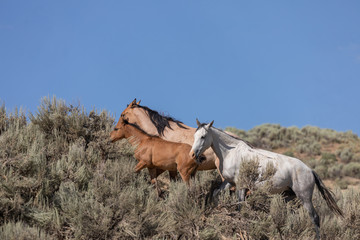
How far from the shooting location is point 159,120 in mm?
12438

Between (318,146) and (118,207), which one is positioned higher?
(318,146)

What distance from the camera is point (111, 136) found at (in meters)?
12.1

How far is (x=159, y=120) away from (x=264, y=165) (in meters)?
3.94

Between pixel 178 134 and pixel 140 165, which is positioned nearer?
pixel 140 165

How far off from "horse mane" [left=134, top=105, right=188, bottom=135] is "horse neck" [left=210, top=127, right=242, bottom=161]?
2507 mm

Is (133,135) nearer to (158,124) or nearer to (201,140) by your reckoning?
(158,124)

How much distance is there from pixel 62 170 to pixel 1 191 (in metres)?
1.55

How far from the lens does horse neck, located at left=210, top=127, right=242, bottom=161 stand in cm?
966

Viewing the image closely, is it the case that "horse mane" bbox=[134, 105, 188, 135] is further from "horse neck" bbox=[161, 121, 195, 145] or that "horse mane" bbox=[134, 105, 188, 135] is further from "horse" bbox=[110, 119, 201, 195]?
"horse" bbox=[110, 119, 201, 195]

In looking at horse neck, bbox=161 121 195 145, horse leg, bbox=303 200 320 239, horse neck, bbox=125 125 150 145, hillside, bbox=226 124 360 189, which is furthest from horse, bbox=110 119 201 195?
hillside, bbox=226 124 360 189

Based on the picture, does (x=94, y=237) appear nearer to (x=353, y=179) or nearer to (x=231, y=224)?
(x=231, y=224)

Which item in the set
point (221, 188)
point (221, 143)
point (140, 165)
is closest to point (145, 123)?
point (140, 165)

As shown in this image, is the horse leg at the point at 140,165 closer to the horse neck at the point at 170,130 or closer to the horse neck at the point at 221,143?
the horse neck at the point at 170,130

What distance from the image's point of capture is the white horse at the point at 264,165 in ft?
30.5
